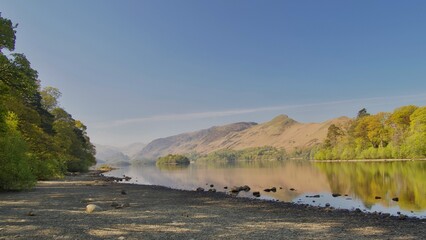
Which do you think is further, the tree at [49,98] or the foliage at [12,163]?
the tree at [49,98]

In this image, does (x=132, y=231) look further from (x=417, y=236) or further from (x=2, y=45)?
(x=2, y=45)

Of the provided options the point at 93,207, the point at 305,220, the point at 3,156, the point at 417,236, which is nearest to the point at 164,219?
the point at 93,207

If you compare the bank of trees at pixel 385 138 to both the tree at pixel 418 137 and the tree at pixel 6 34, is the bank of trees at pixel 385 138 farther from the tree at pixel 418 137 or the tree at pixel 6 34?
the tree at pixel 6 34

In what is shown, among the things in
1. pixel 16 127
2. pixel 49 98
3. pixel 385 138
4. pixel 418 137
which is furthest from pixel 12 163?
pixel 385 138

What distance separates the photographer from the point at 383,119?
143750 mm

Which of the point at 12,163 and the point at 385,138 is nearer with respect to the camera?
the point at 12,163

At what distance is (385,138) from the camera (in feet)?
455

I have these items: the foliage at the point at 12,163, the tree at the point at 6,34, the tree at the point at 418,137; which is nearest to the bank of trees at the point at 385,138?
the tree at the point at 418,137

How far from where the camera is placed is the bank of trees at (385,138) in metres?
110

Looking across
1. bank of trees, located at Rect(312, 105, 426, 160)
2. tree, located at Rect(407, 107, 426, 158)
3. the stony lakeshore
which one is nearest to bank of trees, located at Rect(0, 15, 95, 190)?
the stony lakeshore

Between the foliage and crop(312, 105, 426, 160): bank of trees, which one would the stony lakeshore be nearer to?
the foliage

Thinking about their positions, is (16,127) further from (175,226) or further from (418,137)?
(418,137)

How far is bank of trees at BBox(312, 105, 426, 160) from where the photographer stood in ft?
360

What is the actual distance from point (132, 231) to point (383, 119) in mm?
148757
